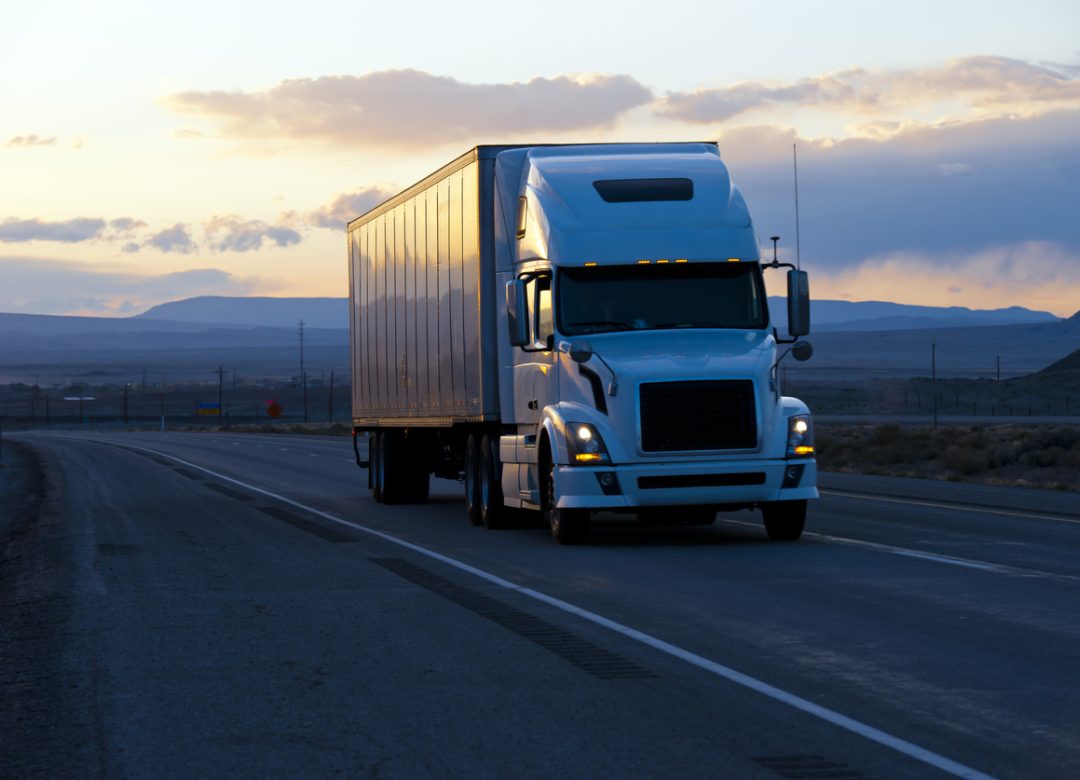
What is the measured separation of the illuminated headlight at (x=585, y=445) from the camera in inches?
632

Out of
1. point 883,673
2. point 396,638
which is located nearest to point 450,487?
point 396,638

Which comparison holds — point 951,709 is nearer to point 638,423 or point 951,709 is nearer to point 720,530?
point 638,423

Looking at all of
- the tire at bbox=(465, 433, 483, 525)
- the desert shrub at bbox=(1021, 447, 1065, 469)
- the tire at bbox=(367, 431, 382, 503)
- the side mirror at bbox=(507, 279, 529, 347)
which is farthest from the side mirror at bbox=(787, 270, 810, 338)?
the desert shrub at bbox=(1021, 447, 1065, 469)

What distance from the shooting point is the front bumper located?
630 inches

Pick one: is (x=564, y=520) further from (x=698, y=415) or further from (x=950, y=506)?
(x=950, y=506)

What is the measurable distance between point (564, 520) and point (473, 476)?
3.81m

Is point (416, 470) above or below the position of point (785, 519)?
above

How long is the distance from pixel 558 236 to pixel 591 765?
10651mm

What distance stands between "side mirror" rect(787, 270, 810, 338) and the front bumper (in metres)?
1.57

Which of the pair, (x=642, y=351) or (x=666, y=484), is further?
(x=642, y=351)

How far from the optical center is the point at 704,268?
17.1 meters

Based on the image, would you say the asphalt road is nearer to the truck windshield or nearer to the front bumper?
the front bumper

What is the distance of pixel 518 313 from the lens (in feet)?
56.2

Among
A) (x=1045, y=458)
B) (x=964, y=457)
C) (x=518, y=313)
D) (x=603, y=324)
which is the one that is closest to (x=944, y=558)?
(x=603, y=324)
